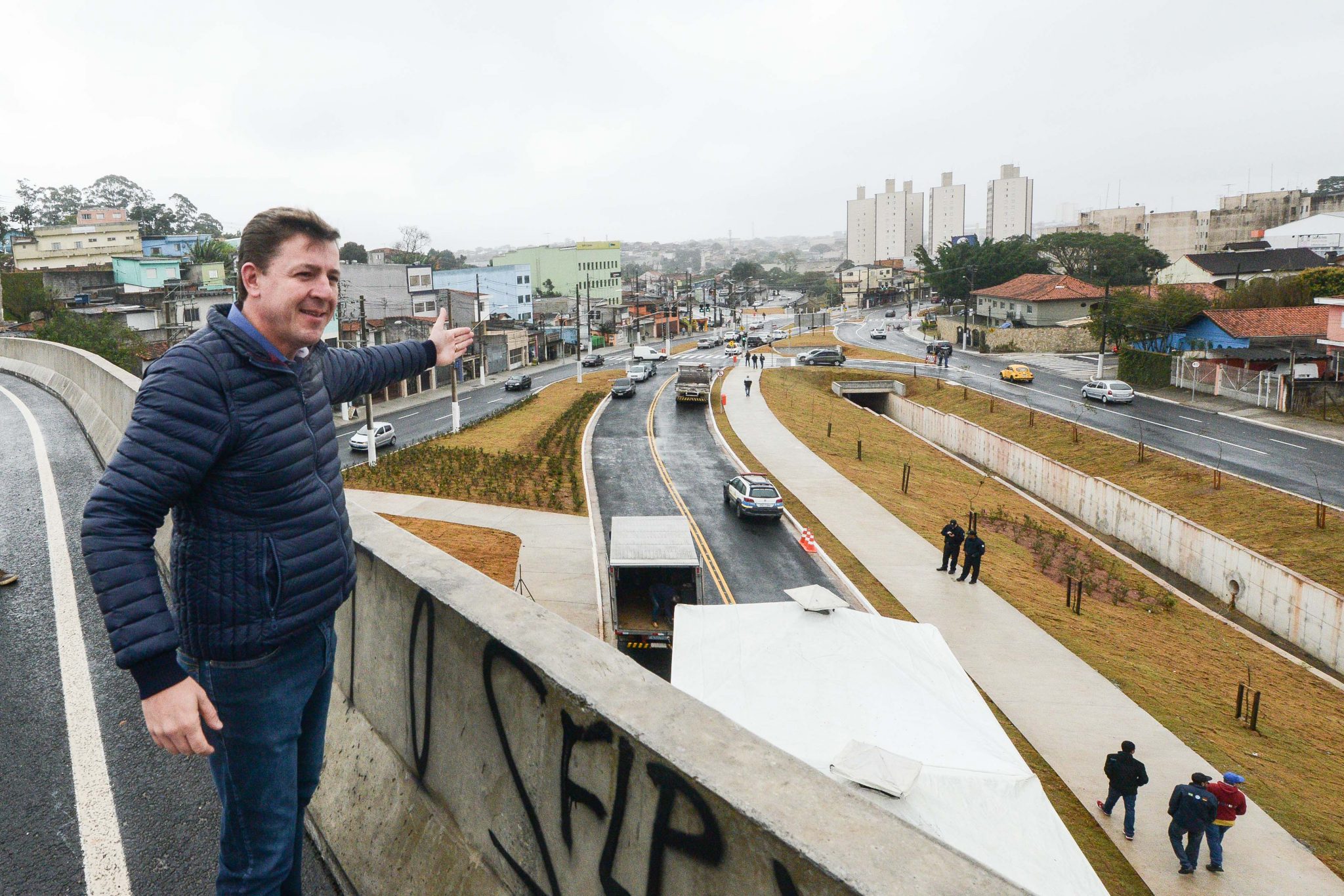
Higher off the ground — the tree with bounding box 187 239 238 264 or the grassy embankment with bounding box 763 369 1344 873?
the tree with bounding box 187 239 238 264

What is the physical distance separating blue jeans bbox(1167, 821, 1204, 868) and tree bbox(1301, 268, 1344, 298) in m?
59.1

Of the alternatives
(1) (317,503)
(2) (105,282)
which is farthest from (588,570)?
(2) (105,282)

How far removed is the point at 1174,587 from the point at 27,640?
1069 inches

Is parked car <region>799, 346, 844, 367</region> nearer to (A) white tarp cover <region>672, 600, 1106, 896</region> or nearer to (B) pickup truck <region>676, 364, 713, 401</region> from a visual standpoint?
(B) pickup truck <region>676, 364, 713, 401</region>

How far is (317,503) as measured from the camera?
2.88 meters

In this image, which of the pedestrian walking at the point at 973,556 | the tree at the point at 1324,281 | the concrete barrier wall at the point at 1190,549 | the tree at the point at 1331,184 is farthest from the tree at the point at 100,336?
the tree at the point at 1331,184

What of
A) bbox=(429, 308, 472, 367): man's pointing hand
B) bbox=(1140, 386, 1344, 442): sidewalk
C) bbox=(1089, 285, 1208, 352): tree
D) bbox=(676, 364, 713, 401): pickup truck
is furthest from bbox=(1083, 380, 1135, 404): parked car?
bbox=(429, 308, 472, 367): man's pointing hand

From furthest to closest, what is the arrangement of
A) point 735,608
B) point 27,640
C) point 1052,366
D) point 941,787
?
point 1052,366, point 735,608, point 941,787, point 27,640

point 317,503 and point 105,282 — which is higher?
point 105,282

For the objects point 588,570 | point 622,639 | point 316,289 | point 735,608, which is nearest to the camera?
point 316,289

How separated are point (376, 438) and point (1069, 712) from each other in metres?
34.2

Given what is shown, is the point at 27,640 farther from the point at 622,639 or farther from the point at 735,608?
the point at 622,639

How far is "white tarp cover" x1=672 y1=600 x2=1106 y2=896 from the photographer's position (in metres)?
8.54

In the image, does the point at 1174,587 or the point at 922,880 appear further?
the point at 1174,587
